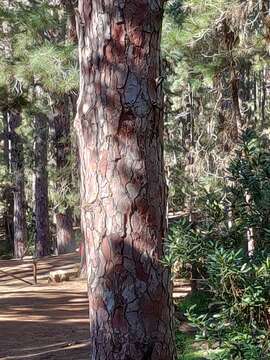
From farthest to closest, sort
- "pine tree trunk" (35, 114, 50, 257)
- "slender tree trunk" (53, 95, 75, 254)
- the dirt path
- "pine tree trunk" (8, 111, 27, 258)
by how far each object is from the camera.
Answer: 1. "pine tree trunk" (8, 111, 27, 258)
2. "pine tree trunk" (35, 114, 50, 257)
3. "slender tree trunk" (53, 95, 75, 254)
4. the dirt path

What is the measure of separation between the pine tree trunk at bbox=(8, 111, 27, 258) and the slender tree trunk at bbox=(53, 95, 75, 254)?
375 cm

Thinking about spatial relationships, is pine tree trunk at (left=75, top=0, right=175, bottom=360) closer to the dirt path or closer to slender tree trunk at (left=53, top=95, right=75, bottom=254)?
the dirt path

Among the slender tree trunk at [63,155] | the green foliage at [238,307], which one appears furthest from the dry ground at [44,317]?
the green foliage at [238,307]

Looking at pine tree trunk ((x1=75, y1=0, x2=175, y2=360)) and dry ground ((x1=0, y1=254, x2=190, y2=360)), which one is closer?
pine tree trunk ((x1=75, y1=0, x2=175, y2=360))

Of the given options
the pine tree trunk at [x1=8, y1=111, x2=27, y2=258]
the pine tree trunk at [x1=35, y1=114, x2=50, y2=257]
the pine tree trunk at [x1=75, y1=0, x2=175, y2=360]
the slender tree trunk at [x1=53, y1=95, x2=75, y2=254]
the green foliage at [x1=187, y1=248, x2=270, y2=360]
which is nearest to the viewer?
the green foliage at [x1=187, y1=248, x2=270, y2=360]

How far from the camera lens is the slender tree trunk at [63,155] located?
52.0 ft

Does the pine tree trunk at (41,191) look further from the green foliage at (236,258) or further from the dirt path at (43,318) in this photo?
the green foliage at (236,258)

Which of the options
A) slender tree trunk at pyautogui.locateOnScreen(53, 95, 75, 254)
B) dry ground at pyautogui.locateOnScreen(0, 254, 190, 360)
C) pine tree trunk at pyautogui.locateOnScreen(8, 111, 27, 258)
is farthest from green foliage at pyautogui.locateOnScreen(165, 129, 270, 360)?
pine tree trunk at pyautogui.locateOnScreen(8, 111, 27, 258)

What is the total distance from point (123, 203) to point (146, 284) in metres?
0.45

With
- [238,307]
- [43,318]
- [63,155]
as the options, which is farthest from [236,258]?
[63,155]

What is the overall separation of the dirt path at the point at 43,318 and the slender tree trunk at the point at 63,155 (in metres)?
2.35

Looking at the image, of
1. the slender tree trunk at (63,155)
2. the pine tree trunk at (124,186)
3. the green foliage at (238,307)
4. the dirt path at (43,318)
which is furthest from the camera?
the slender tree trunk at (63,155)

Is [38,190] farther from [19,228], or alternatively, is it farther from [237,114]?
[237,114]

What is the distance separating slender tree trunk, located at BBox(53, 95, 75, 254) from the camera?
1585 cm
